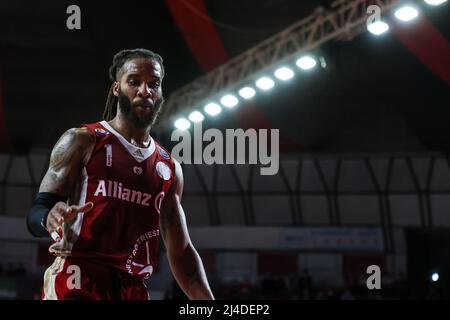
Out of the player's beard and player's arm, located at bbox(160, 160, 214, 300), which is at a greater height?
the player's beard

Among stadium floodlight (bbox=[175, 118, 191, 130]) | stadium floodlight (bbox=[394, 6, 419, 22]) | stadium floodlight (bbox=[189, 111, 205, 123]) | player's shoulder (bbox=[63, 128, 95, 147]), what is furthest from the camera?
stadium floodlight (bbox=[189, 111, 205, 123])

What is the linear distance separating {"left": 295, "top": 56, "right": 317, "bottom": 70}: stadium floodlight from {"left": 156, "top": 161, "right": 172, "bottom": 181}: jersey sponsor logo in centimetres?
863

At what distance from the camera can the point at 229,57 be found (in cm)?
1316

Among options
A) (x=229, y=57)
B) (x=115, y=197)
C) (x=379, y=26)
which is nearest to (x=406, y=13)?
(x=379, y=26)

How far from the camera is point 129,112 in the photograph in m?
3.27

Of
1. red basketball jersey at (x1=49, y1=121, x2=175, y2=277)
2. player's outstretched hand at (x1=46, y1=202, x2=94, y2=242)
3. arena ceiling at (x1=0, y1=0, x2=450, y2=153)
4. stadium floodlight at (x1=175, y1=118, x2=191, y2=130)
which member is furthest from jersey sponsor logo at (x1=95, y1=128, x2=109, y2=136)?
stadium floodlight at (x1=175, y1=118, x2=191, y2=130)

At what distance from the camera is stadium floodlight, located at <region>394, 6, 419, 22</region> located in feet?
32.8

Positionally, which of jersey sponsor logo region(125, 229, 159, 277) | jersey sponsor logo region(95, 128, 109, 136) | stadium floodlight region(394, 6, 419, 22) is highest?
stadium floodlight region(394, 6, 419, 22)

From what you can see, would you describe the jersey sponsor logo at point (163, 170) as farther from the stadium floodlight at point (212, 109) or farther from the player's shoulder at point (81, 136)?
the stadium floodlight at point (212, 109)

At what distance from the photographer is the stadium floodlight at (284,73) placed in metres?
12.2

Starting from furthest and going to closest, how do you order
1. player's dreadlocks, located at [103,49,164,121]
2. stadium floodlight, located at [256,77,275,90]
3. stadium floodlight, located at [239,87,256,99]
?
stadium floodlight, located at [239,87,256,99], stadium floodlight, located at [256,77,275,90], player's dreadlocks, located at [103,49,164,121]

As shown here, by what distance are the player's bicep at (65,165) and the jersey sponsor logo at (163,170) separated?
15.3 inches

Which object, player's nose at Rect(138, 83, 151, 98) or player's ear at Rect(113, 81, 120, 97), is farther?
player's ear at Rect(113, 81, 120, 97)

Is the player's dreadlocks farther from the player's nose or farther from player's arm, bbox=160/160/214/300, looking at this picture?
player's arm, bbox=160/160/214/300
